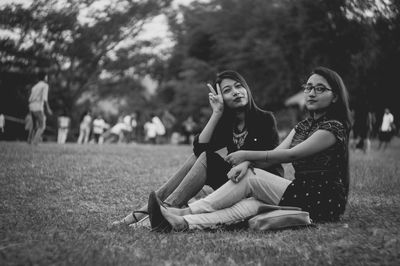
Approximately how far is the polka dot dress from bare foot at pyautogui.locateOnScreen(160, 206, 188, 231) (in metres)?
0.96

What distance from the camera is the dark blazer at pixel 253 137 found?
473 cm

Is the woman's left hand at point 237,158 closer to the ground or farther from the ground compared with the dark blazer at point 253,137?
closer to the ground

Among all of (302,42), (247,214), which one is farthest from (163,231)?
(302,42)

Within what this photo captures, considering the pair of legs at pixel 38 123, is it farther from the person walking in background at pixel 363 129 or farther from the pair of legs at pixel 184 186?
the person walking in background at pixel 363 129

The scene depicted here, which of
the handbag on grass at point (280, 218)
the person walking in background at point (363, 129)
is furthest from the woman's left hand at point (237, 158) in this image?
the person walking in background at point (363, 129)

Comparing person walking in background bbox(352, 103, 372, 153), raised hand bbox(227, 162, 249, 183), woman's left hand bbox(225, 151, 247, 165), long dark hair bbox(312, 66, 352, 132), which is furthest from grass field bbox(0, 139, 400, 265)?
person walking in background bbox(352, 103, 372, 153)

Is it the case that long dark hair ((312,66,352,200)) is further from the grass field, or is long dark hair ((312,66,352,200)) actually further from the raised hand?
the raised hand

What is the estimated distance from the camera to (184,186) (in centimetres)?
443

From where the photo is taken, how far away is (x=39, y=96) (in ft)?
43.0

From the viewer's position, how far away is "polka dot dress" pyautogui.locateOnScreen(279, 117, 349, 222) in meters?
4.08

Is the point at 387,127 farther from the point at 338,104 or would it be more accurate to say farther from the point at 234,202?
the point at 234,202

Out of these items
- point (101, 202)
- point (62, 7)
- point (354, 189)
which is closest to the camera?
point (101, 202)

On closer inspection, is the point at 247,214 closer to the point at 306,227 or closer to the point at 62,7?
the point at 306,227

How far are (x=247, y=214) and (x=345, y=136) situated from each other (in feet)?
3.88
